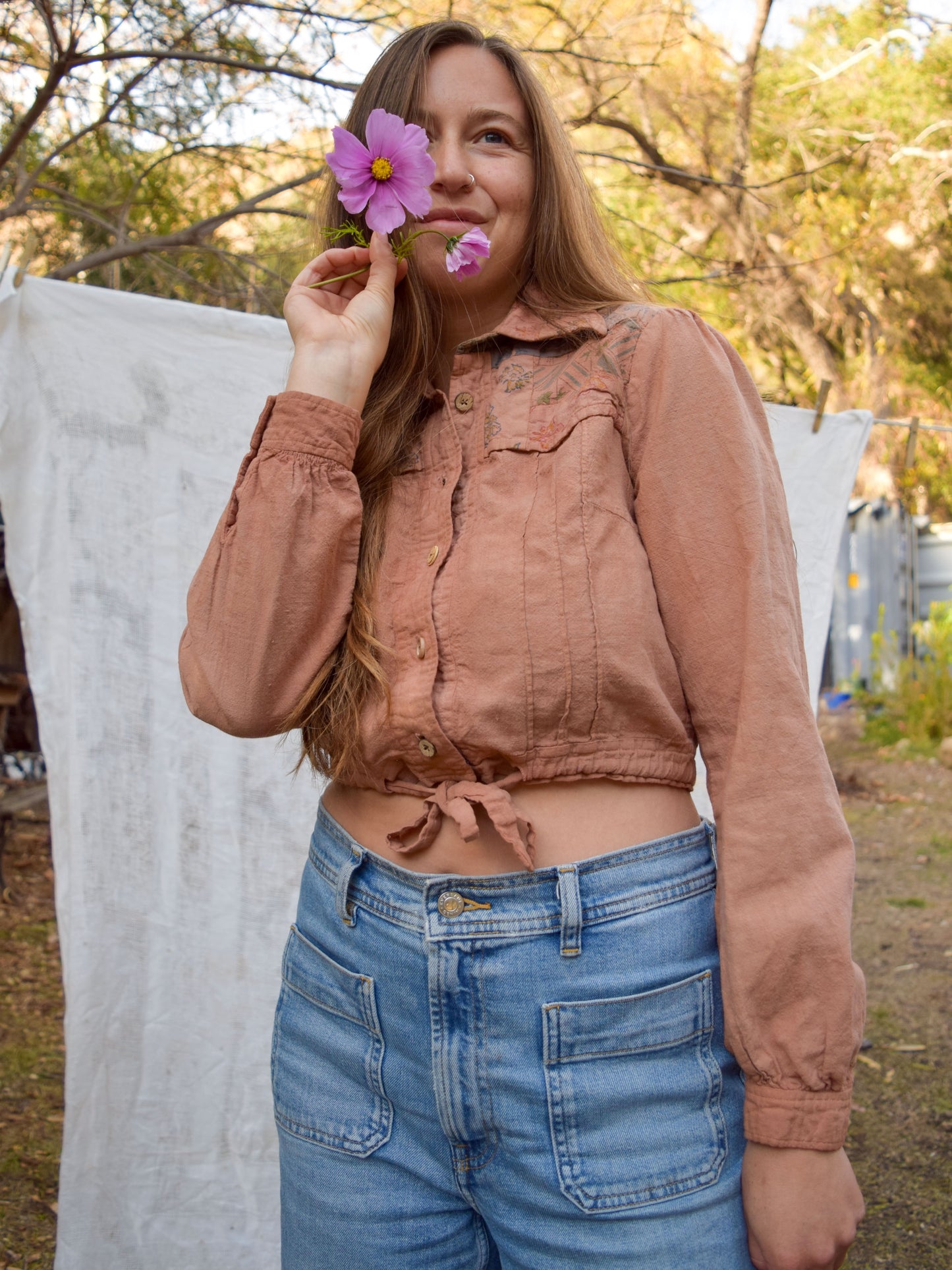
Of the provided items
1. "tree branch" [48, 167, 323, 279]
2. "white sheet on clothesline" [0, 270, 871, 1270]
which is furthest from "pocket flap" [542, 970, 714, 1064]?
"tree branch" [48, 167, 323, 279]

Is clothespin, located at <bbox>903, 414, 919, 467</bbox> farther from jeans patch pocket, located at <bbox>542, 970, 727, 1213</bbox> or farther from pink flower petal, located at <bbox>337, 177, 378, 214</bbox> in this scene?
jeans patch pocket, located at <bbox>542, 970, 727, 1213</bbox>

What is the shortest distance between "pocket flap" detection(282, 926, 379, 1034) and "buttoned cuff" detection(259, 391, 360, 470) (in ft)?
1.82

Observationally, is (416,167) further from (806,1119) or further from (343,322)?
(806,1119)

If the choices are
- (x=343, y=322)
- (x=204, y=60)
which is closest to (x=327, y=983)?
(x=343, y=322)

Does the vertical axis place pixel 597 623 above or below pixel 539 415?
below

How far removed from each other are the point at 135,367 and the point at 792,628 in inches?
63.0

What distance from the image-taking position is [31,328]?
210cm

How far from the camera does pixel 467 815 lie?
1071 mm

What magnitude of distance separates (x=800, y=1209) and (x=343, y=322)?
1048 mm

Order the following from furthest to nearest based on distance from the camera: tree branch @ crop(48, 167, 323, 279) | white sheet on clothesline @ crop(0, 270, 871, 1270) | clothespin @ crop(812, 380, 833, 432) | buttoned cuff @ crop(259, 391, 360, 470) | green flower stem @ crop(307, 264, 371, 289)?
1. tree branch @ crop(48, 167, 323, 279)
2. clothespin @ crop(812, 380, 833, 432)
3. white sheet on clothesline @ crop(0, 270, 871, 1270)
4. green flower stem @ crop(307, 264, 371, 289)
5. buttoned cuff @ crop(259, 391, 360, 470)

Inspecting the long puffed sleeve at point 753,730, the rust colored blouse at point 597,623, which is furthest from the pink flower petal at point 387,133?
the long puffed sleeve at point 753,730

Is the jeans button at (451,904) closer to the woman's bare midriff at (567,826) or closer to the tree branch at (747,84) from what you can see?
the woman's bare midriff at (567,826)

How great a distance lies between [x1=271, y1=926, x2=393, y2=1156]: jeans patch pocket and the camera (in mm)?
1138

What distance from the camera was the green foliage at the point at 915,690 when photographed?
7.93 metres
